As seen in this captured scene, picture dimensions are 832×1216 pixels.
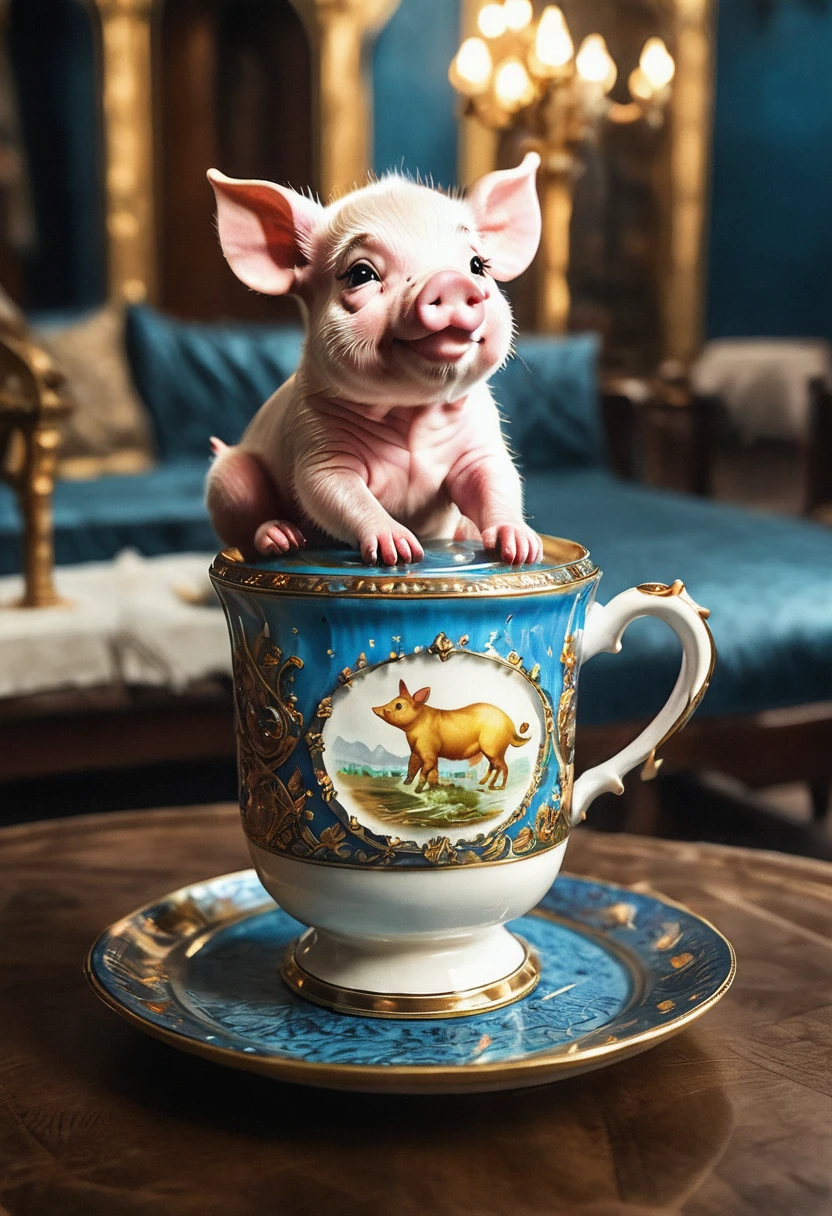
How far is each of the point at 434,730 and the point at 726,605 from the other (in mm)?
1365

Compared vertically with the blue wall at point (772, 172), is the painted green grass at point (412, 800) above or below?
below

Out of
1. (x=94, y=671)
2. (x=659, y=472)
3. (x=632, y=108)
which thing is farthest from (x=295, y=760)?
(x=632, y=108)

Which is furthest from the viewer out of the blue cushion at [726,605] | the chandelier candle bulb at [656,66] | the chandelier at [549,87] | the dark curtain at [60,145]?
the dark curtain at [60,145]

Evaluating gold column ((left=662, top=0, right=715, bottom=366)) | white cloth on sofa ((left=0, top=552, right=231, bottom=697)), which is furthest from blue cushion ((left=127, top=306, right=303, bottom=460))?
gold column ((left=662, top=0, right=715, bottom=366))

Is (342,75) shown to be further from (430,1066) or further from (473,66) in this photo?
(430,1066)

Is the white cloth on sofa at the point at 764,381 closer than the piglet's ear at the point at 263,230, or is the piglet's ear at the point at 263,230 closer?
the piglet's ear at the point at 263,230

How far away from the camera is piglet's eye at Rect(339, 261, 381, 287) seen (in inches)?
20.4

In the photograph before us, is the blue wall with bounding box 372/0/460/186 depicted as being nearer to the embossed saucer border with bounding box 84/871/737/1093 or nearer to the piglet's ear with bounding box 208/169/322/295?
the piglet's ear with bounding box 208/169/322/295

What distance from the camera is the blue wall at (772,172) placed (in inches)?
208

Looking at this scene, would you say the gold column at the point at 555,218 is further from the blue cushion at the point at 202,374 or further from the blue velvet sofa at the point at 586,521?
the blue cushion at the point at 202,374

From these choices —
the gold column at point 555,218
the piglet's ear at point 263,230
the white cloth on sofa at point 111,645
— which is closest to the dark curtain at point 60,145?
the gold column at point 555,218

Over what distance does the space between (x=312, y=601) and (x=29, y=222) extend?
453 cm

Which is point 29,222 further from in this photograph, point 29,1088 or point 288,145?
point 29,1088

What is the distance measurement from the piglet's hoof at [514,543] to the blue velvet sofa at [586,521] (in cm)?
50
